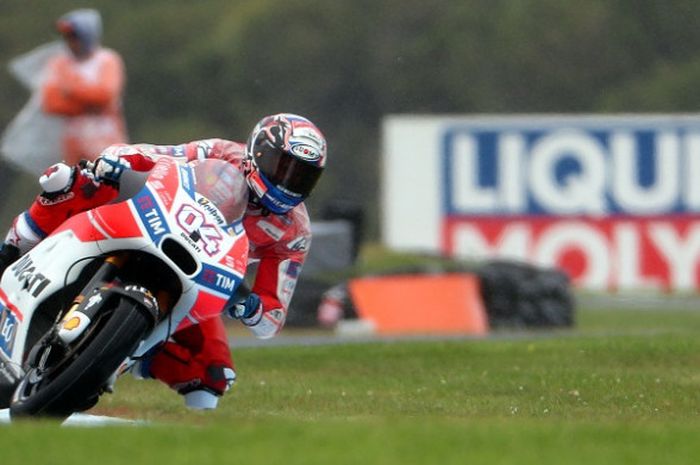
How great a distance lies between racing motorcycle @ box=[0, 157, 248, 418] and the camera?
320 inches

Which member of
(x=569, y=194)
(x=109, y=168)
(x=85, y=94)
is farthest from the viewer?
(x=569, y=194)

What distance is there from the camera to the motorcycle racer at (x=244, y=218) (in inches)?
357

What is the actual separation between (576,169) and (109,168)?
18.6 m

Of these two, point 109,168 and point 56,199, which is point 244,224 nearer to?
point 109,168

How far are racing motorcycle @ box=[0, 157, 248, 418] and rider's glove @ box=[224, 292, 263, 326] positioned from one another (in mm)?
581

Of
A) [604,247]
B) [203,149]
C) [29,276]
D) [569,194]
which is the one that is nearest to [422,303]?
[604,247]

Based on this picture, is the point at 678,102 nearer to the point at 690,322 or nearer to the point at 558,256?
the point at 558,256

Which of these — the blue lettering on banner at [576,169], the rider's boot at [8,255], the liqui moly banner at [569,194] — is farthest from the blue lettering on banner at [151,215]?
the blue lettering on banner at [576,169]

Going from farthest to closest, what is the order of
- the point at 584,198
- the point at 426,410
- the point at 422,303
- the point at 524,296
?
the point at 584,198, the point at 524,296, the point at 422,303, the point at 426,410

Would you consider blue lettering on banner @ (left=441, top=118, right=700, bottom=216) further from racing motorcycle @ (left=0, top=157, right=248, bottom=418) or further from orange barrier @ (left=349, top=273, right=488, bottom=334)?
racing motorcycle @ (left=0, top=157, right=248, bottom=418)

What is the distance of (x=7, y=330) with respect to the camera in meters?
8.57

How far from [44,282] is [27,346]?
28cm

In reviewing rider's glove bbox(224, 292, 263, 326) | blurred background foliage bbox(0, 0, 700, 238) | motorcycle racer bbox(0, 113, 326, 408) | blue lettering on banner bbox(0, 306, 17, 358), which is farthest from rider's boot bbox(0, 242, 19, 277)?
blurred background foliage bbox(0, 0, 700, 238)

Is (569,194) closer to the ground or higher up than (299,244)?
closer to the ground
